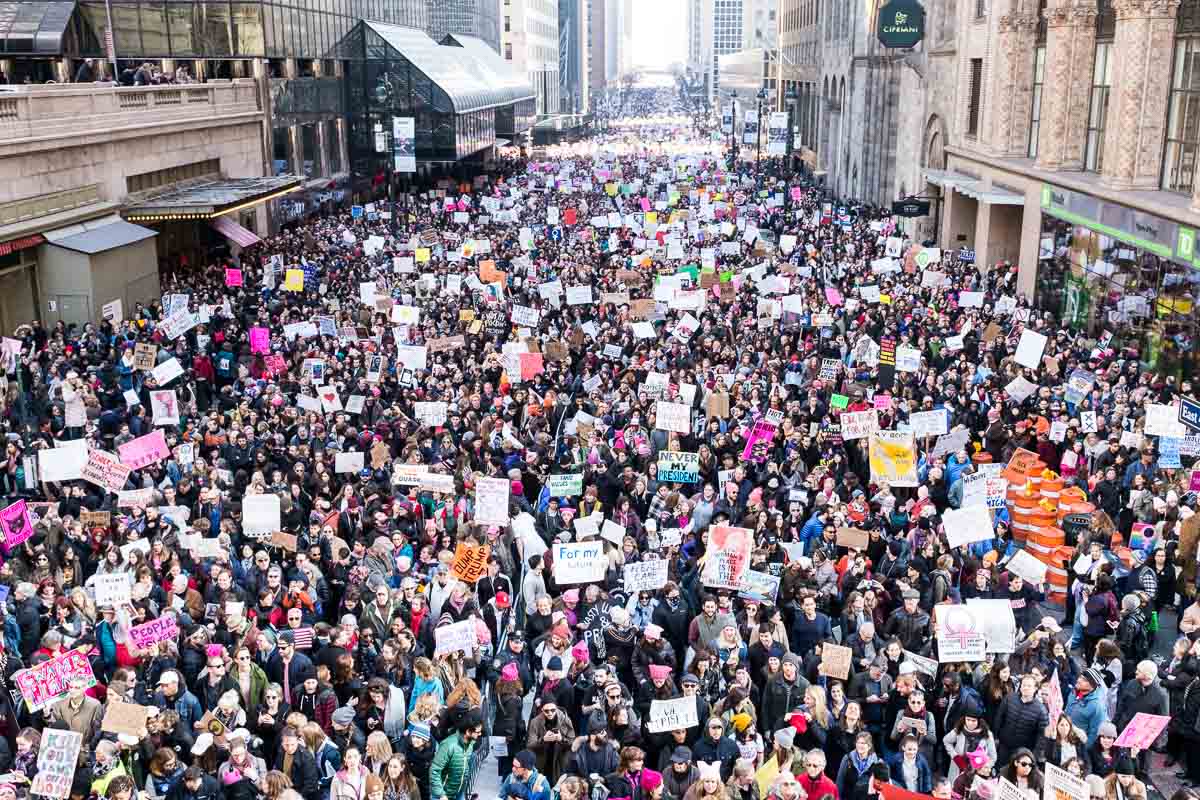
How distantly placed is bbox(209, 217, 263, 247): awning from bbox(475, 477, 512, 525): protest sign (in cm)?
2499

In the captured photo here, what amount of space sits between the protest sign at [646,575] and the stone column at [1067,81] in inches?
890

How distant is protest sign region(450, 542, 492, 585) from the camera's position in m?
12.8

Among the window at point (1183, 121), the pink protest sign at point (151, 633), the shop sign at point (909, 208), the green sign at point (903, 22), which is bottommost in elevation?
the pink protest sign at point (151, 633)

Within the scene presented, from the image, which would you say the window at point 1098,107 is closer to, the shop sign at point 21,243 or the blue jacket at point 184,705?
the shop sign at point 21,243

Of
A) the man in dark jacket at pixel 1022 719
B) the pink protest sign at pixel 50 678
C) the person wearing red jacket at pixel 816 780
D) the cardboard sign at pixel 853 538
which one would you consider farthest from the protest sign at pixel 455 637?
the man in dark jacket at pixel 1022 719

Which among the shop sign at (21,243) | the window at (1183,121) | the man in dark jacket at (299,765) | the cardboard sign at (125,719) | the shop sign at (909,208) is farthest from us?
the shop sign at (909,208)

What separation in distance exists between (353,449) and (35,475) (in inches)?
160

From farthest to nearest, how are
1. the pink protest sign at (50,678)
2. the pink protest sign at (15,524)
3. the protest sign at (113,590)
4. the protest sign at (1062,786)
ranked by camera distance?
the pink protest sign at (15,524)
the protest sign at (113,590)
the pink protest sign at (50,678)
the protest sign at (1062,786)

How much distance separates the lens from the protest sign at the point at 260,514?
45.0ft

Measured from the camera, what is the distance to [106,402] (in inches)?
784

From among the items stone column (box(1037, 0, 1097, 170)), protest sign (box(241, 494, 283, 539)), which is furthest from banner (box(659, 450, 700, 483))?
stone column (box(1037, 0, 1097, 170))

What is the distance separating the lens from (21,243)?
26469 millimetres

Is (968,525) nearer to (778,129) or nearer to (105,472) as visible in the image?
(105,472)

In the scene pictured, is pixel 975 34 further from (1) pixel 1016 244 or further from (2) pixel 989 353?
(2) pixel 989 353
